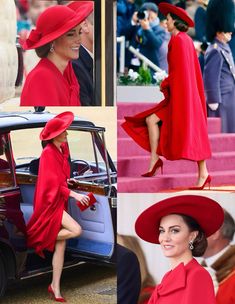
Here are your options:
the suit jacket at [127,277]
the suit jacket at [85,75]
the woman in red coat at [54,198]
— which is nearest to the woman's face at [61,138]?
the woman in red coat at [54,198]

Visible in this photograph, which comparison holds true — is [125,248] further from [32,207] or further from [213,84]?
[213,84]

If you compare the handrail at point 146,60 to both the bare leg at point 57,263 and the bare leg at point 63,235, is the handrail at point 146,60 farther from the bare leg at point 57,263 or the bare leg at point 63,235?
the bare leg at point 57,263

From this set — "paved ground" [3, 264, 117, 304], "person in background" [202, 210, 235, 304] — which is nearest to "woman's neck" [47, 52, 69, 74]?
"paved ground" [3, 264, 117, 304]

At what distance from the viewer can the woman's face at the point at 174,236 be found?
15.1ft

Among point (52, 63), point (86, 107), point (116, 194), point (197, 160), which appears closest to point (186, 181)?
point (197, 160)

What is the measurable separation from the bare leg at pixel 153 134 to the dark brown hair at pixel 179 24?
2.03 feet

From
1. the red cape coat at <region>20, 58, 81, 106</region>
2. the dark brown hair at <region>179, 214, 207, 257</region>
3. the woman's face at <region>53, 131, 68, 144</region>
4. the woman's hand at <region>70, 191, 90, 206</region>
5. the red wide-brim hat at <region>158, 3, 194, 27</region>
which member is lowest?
the dark brown hair at <region>179, 214, 207, 257</region>

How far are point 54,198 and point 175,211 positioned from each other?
827 mm

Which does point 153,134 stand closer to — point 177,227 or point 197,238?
point 177,227

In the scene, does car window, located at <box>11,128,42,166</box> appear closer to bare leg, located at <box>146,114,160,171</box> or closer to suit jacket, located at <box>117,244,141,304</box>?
bare leg, located at <box>146,114,160,171</box>

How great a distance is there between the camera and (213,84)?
4688 millimetres

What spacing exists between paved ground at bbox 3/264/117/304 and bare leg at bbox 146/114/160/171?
799mm

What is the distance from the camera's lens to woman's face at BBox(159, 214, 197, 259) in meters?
4.59

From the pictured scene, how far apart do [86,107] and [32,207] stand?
756mm
